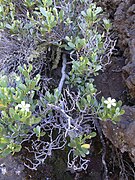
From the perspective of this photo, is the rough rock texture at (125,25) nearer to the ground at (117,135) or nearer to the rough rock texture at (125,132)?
the ground at (117,135)

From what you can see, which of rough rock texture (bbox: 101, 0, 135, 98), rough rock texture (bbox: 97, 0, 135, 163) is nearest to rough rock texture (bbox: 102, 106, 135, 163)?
rough rock texture (bbox: 97, 0, 135, 163)

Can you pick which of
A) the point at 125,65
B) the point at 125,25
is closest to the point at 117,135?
the point at 125,65

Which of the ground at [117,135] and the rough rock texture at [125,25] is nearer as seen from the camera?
the ground at [117,135]

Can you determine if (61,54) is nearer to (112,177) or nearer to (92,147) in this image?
(92,147)

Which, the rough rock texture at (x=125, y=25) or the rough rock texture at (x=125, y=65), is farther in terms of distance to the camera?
the rough rock texture at (x=125, y=25)

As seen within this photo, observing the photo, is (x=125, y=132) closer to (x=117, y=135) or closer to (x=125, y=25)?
(x=117, y=135)

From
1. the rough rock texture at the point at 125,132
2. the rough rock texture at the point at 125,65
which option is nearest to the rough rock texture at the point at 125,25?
the rough rock texture at the point at 125,65

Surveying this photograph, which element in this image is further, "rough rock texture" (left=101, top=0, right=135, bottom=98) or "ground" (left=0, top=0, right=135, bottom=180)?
"rough rock texture" (left=101, top=0, right=135, bottom=98)

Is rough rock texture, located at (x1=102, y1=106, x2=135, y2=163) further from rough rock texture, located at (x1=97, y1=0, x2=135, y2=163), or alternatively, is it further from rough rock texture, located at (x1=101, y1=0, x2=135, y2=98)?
rough rock texture, located at (x1=101, y1=0, x2=135, y2=98)

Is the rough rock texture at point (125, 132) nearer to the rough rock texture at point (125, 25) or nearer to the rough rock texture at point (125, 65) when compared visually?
the rough rock texture at point (125, 65)

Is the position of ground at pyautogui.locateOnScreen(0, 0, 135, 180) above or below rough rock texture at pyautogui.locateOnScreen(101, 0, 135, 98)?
below

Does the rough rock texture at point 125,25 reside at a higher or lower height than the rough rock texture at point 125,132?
higher
